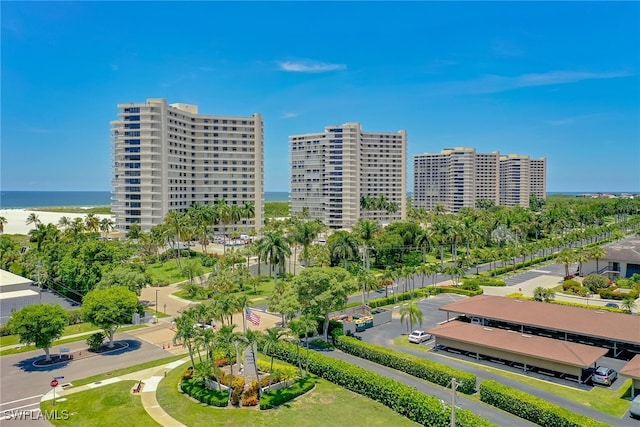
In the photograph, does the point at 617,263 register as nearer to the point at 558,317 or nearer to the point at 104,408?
the point at 558,317

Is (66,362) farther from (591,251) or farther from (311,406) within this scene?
(591,251)

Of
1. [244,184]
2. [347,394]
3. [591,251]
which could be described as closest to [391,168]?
[244,184]

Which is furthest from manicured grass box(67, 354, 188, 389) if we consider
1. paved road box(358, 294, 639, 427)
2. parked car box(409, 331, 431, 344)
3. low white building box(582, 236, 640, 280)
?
low white building box(582, 236, 640, 280)

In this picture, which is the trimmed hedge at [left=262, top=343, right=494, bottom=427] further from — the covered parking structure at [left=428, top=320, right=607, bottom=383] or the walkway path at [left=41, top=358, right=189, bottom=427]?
the covered parking structure at [left=428, top=320, right=607, bottom=383]

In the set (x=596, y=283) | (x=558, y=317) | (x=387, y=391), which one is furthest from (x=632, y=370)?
(x=596, y=283)

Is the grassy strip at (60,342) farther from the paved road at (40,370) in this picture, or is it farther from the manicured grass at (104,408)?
the manicured grass at (104,408)

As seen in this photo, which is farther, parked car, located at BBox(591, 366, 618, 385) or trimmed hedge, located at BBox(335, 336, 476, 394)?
parked car, located at BBox(591, 366, 618, 385)
